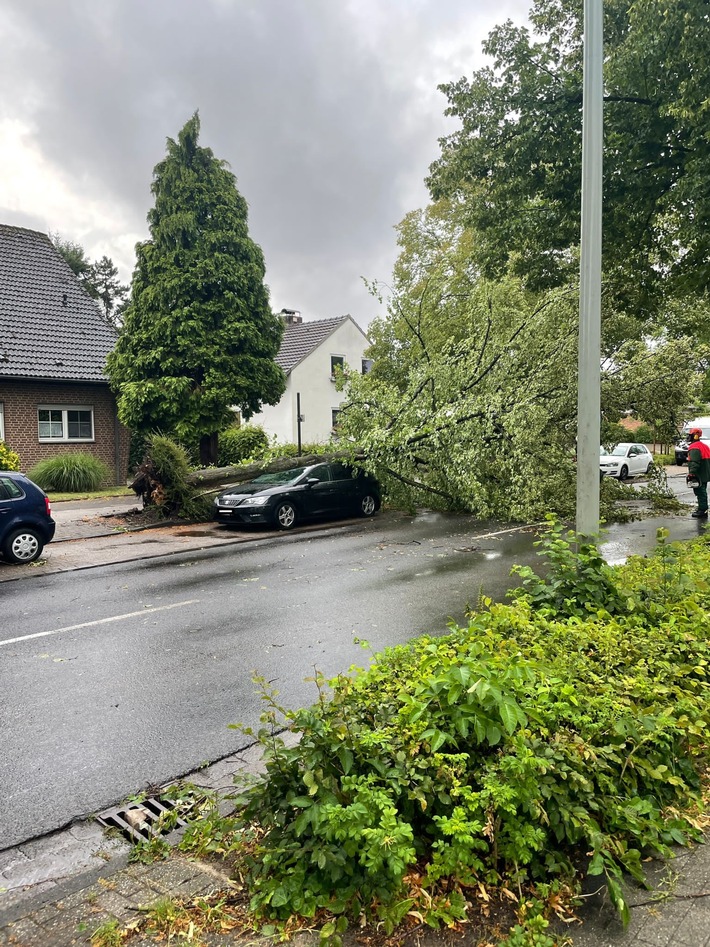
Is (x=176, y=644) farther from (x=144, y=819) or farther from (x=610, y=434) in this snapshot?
(x=610, y=434)

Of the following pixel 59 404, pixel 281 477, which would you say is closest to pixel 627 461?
pixel 281 477

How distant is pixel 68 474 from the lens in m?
20.5

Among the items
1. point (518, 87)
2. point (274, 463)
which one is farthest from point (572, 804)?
point (274, 463)

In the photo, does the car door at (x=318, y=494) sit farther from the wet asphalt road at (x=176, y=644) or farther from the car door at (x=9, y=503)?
the car door at (x=9, y=503)

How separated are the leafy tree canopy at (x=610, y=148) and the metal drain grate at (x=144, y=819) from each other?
10.2m

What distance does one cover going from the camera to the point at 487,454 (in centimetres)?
1312

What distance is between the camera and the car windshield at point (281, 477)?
14.5 metres

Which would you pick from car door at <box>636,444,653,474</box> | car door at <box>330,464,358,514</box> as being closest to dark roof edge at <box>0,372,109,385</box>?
car door at <box>330,464,358,514</box>

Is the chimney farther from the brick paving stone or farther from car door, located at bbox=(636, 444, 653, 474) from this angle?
the brick paving stone

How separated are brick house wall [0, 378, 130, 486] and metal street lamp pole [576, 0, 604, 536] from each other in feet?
64.2

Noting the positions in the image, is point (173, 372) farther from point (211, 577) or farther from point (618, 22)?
point (618, 22)

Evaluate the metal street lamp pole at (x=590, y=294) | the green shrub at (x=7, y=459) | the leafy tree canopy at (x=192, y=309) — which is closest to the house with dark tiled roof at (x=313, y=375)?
the leafy tree canopy at (x=192, y=309)

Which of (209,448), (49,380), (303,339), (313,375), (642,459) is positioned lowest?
(642,459)

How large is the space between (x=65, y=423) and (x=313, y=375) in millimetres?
16669
